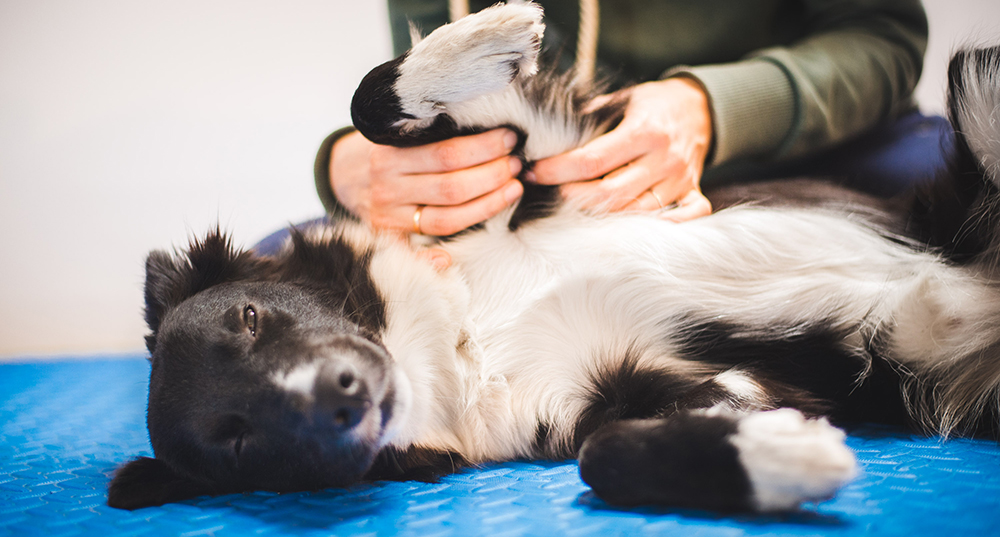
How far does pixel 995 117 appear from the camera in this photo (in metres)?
1.45

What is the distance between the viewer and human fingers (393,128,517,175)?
1572mm

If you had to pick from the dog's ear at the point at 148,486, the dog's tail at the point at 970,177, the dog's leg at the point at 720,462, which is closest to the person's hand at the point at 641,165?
the dog's tail at the point at 970,177

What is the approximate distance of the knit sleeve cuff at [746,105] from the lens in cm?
190

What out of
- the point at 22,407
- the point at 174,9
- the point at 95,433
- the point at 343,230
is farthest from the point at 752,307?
the point at 174,9

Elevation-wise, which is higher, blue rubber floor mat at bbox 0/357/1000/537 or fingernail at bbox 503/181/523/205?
fingernail at bbox 503/181/523/205

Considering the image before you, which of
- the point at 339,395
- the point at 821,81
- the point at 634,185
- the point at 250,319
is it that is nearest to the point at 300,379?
the point at 339,395

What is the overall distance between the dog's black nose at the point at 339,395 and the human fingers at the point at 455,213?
22.8 inches

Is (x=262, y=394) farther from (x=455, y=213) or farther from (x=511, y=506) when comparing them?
(x=455, y=213)

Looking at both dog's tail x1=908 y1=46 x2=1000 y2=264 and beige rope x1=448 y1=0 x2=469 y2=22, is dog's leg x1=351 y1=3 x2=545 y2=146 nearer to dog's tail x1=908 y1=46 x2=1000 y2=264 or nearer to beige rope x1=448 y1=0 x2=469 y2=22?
beige rope x1=448 y1=0 x2=469 y2=22

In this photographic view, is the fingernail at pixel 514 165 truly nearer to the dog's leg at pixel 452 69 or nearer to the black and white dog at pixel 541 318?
the black and white dog at pixel 541 318

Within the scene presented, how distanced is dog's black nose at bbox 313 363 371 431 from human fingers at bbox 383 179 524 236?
1.90 feet

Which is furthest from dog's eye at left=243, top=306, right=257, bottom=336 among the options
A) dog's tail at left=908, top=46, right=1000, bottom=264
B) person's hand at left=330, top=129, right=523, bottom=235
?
dog's tail at left=908, top=46, right=1000, bottom=264

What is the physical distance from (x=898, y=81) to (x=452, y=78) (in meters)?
1.97

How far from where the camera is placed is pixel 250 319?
1.41 meters
